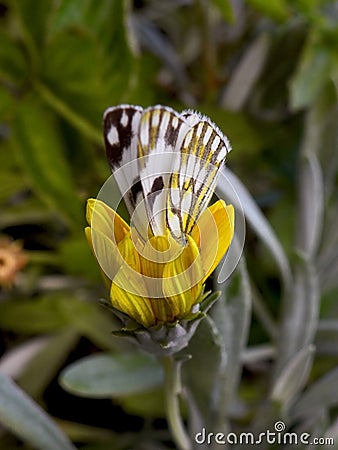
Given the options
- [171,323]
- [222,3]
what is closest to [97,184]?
[222,3]

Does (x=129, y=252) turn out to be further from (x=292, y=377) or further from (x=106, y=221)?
→ (x=292, y=377)

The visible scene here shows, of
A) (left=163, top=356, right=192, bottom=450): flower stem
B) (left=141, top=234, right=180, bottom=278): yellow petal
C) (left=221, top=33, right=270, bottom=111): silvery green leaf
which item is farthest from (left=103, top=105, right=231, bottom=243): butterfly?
(left=221, top=33, right=270, bottom=111): silvery green leaf

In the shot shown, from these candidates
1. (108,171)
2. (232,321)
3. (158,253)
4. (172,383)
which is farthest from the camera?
(108,171)

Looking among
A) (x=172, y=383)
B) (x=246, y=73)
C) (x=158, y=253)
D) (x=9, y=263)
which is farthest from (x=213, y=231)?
(x=246, y=73)

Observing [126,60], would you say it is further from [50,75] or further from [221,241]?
[221,241]

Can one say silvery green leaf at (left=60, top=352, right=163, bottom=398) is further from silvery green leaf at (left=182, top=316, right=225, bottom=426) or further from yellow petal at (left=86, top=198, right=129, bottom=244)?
yellow petal at (left=86, top=198, right=129, bottom=244)

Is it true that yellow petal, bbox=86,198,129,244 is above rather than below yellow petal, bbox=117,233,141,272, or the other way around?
above

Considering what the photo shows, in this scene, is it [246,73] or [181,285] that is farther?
[246,73]

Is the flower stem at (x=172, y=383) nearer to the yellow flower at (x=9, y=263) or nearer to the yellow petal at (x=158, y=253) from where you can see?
the yellow petal at (x=158, y=253)
